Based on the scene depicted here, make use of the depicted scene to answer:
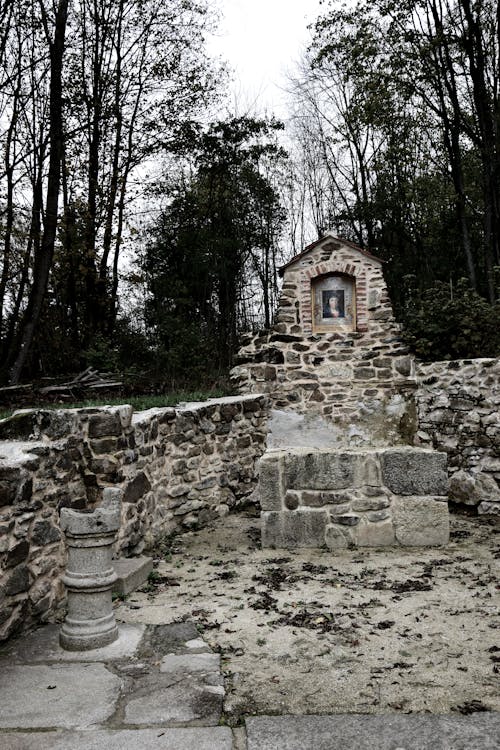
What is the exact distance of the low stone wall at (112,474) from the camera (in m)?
3.62

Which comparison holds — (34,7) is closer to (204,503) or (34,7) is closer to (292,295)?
(292,295)

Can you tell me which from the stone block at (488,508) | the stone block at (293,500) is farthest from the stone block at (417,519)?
the stone block at (488,508)

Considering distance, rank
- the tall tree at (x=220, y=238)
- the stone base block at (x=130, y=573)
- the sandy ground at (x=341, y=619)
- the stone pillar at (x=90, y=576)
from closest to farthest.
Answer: the sandy ground at (x=341, y=619), the stone pillar at (x=90, y=576), the stone base block at (x=130, y=573), the tall tree at (x=220, y=238)

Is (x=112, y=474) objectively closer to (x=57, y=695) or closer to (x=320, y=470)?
(x=320, y=470)

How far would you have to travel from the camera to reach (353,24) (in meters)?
15.3

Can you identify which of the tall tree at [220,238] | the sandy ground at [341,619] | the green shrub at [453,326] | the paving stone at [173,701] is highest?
the tall tree at [220,238]

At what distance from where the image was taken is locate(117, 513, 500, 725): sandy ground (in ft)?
9.32

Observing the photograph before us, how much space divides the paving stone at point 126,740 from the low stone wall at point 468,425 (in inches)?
227

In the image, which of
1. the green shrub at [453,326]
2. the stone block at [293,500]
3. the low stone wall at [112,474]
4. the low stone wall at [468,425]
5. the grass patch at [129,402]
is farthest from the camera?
the green shrub at [453,326]

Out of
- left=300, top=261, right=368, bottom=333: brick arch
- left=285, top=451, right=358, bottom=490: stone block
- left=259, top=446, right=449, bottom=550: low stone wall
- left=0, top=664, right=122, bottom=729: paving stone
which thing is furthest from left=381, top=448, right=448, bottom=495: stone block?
left=300, top=261, right=368, bottom=333: brick arch

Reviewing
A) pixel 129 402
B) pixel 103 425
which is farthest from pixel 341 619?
pixel 129 402

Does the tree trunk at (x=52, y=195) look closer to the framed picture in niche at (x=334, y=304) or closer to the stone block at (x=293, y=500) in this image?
the framed picture in niche at (x=334, y=304)

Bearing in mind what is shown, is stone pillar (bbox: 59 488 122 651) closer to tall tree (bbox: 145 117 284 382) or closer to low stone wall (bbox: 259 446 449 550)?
low stone wall (bbox: 259 446 449 550)

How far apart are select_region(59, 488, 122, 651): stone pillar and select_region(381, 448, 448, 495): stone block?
2.74 meters
